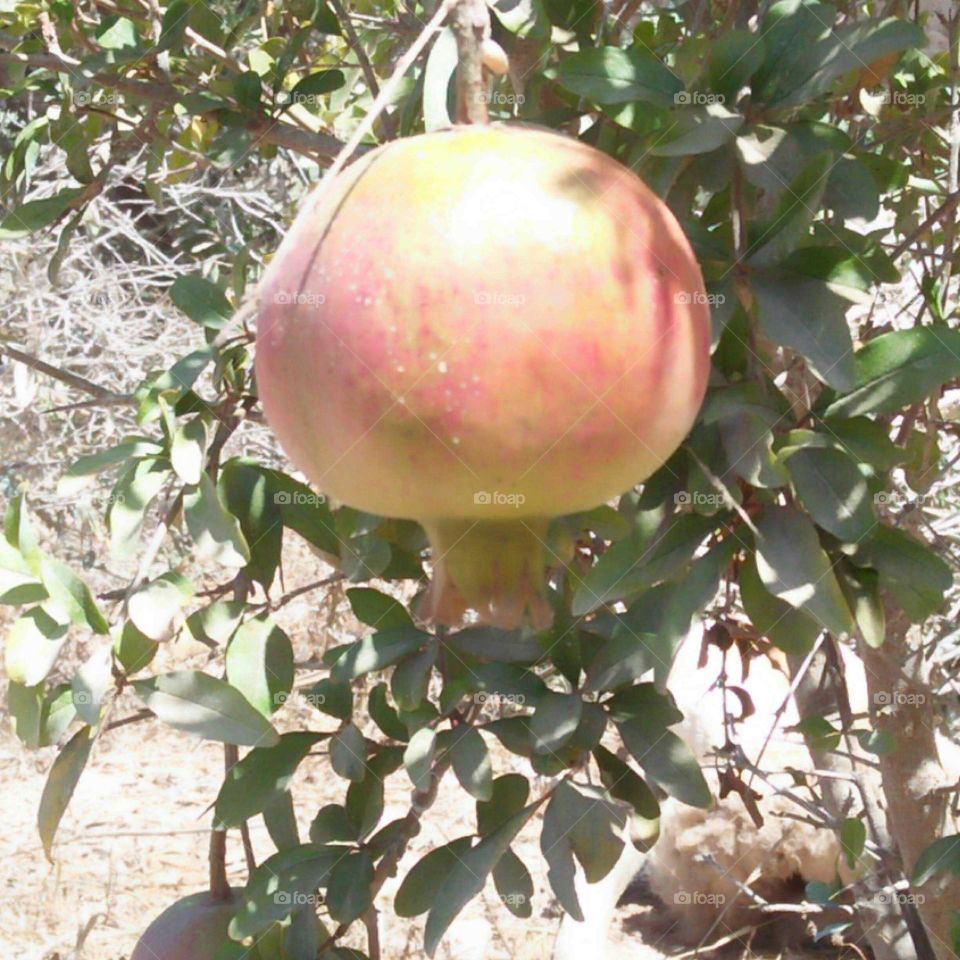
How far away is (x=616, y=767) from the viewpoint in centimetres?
118

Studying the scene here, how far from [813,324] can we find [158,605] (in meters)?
0.53

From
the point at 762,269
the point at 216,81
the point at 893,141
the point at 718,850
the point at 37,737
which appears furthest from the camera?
the point at 718,850

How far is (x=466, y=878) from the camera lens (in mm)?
1043

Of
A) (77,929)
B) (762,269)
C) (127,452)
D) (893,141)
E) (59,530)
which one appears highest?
(762,269)

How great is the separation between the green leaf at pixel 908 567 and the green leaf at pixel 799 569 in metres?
0.08

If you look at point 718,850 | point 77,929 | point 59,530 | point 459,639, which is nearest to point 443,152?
point 459,639

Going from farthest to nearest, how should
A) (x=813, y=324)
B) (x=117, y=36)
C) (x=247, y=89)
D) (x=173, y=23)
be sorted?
(x=117, y=36), (x=247, y=89), (x=173, y=23), (x=813, y=324)

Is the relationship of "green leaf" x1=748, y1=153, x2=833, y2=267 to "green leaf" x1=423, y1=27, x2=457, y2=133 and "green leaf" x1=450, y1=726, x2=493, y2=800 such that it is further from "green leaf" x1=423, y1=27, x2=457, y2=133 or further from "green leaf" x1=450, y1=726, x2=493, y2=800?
"green leaf" x1=450, y1=726, x2=493, y2=800

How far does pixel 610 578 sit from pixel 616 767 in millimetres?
321

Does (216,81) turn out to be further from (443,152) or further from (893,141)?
(443,152)
